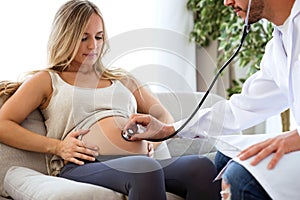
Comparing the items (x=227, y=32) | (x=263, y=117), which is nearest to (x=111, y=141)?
(x=263, y=117)

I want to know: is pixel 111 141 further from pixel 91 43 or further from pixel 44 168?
pixel 91 43

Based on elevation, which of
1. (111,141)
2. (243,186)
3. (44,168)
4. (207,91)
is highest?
(207,91)

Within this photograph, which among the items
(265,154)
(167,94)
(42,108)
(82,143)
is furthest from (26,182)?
(265,154)

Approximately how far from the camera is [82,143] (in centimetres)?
173

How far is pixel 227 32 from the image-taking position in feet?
10.5

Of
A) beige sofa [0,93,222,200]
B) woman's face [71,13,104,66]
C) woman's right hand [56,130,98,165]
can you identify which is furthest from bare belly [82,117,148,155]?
woman's face [71,13,104,66]

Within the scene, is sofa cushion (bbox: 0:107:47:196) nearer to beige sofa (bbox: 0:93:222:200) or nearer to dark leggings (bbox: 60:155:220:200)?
beige sofa (bbox: 0:93:222:200)

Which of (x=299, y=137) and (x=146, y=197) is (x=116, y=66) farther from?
(x=299, y=137)

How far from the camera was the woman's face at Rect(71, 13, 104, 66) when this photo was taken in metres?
1.89

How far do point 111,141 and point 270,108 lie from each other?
0.50 metres

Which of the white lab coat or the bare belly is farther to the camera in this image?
the bare belly

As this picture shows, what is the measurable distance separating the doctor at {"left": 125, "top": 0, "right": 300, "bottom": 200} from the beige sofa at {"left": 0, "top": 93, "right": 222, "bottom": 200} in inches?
3.7

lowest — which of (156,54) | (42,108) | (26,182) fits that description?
(26,182)

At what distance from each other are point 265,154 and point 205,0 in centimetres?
215
